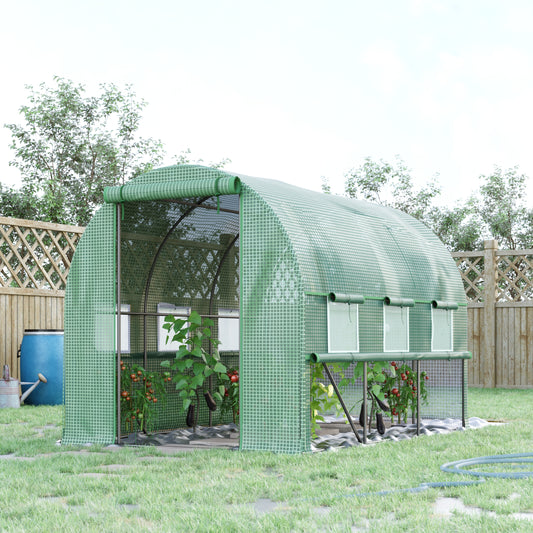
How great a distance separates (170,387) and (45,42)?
13.5 meters

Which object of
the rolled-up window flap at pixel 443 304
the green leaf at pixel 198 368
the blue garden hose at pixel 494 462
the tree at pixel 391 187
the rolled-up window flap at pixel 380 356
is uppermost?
the tree at pixel 391 187

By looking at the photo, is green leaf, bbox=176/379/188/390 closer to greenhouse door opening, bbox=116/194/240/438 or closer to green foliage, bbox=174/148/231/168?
greenhouse door opening, bbox=116/194/240/438

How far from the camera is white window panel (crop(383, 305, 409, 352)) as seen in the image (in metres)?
7.75

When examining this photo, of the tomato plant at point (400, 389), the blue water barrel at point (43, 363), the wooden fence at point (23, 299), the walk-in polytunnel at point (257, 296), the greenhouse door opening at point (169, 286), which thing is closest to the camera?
the walk-in polytunnel at point (257, 296)

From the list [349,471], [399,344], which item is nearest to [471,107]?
[399,344]

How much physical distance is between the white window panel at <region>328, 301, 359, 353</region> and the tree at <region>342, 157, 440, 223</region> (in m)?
15.1

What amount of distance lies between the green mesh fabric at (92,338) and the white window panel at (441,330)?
3139 millimetres

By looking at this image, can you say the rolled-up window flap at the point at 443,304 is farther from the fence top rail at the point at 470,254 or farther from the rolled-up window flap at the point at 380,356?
the fence top rail at the point at 470,254

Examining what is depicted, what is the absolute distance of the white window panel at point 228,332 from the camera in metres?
9.31

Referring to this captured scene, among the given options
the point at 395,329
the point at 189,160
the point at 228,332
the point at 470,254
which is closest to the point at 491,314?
the point at 470,254

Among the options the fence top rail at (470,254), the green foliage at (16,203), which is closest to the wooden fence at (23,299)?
the green foliage at (16,203)

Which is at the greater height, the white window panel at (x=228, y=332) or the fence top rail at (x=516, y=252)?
the fence top rail at (x=516, y=252)

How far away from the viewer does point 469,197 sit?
22.1 meters

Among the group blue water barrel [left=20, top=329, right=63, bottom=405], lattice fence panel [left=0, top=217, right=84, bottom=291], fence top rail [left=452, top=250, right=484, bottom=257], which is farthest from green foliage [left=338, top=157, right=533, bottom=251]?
blue water barrel [left=20, top=329, right=63, bottom=405]
